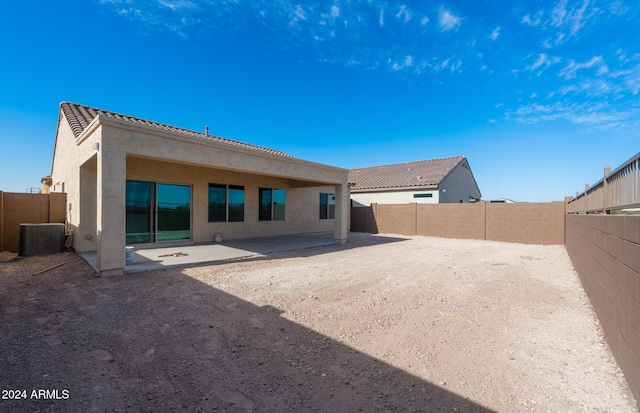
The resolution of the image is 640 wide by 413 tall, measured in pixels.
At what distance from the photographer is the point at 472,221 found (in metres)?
16.0

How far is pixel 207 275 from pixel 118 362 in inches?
145

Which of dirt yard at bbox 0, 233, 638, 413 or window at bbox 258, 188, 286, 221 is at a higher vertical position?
A: window at bbox 258, 188, 286, 221

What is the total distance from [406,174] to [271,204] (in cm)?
1398

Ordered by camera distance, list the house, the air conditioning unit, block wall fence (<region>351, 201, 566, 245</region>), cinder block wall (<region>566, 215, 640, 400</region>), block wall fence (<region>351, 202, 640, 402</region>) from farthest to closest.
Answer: block wall fence (<region>351, 201, 566, 245</region>) → the air conditioning unit → the house → block wall fence (<region>351, 202, 640, 402</region>) → cinder block wall (<region>566, 215, 640, 400</region>)

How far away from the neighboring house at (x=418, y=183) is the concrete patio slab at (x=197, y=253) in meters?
11.4

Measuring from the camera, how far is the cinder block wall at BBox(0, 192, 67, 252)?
876cm

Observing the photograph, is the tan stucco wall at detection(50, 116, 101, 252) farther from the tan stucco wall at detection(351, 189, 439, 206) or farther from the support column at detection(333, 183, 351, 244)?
the tan stucco wall at detection(351, 189, 439, 206)

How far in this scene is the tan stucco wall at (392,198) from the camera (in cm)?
2034

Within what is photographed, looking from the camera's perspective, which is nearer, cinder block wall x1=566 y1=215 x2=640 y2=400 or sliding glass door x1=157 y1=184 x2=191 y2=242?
cinder block wall x1=566 y1=215 x2=640 y2=400

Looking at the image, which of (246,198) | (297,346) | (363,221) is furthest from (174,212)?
(363,221)

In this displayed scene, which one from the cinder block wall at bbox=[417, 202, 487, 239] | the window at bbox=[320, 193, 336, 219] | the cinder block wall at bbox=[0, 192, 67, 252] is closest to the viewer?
the cinder block wall at bbox=[0, 192, 67, 252]

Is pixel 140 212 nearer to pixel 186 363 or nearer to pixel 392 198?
pixel 186 363

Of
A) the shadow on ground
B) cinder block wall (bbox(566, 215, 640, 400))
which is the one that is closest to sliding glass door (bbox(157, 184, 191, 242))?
the shadow on ground

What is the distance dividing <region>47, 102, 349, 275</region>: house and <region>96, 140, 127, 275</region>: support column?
18mm
